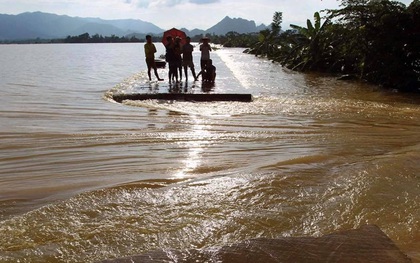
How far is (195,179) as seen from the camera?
15.9ft

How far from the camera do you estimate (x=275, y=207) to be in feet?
13.3

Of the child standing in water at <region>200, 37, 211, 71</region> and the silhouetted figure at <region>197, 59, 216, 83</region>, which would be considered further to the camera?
the silhouetted figure at <region>197, 59, 216, 83</region>

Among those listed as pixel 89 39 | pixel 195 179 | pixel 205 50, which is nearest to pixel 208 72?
pixel 205 50

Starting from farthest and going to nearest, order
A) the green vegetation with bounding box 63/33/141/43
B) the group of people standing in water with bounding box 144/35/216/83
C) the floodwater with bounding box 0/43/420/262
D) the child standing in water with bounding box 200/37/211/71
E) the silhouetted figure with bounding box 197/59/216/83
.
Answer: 1. the green vegetation with bounding box 63/33/141/43
2. the silhouetted figure with bounding box 197/59/216/83
3. the child standing in water with bounding box 200/37/211/71
4. the group of people standing in water with bounding box 144/35/216/83
5. the floodwater with bounding box 0/43/420/262

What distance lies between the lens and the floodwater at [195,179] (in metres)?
3.53

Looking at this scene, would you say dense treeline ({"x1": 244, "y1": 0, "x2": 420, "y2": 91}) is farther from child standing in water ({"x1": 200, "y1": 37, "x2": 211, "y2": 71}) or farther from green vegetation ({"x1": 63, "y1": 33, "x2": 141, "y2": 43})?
green vegetation ({"x1": 63, "y1": 33, "x2": 141, "y2": 43})

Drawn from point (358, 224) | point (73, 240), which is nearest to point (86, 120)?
point (73, 240)

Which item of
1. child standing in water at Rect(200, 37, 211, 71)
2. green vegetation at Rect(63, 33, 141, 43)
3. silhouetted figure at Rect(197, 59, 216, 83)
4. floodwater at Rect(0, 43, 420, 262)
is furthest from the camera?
green vegetation at Rect(63, 33, 141, 43)

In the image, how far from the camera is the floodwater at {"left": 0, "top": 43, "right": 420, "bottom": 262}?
353cm

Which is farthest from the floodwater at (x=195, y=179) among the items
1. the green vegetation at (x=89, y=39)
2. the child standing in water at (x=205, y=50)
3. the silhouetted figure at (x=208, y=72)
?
the green vegetation at (x=89, y=39)

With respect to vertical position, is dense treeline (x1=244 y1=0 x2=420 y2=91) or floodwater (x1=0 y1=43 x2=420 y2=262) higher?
dense treeline (x1=244 y1=0 x2=420 y2=91)

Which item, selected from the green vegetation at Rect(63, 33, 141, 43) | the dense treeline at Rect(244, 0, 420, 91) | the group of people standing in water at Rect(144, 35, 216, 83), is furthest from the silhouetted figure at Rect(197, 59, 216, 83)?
the green vegetation at Rect(63, 33, 141, 43)

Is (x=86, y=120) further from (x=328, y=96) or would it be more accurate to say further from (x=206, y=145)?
(x=328, y=96)

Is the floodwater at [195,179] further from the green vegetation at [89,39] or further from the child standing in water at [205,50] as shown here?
the green vegetation at [89,39]
